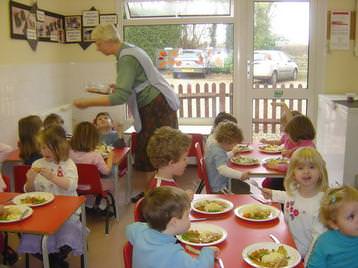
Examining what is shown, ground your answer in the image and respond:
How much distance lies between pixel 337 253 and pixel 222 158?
61.0 inches

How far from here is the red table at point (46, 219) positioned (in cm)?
216

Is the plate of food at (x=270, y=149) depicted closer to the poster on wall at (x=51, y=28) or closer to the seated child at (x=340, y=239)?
the seated child at (x=340, y=239)

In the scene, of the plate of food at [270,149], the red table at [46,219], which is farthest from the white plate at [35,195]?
the plate of food at [270,149]

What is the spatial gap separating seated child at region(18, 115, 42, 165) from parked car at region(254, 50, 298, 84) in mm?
3176

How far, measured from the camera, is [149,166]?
12.2 feet

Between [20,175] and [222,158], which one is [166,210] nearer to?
[222,158]

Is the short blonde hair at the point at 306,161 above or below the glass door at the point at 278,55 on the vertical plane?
below

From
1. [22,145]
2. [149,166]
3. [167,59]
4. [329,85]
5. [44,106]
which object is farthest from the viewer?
[167,59]

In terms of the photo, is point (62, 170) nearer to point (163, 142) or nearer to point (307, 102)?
point (163, 142)

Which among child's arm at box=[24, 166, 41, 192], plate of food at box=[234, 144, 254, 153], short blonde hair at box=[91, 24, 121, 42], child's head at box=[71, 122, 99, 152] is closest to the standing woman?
short blonde hair at box=[91, 24, 121, 42]

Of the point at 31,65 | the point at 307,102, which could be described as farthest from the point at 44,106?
the point at 307,102

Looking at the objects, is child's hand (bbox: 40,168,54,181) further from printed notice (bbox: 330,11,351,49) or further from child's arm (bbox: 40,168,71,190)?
printed notice (bbox: 330,11,351,49)

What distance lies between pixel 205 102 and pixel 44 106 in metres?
2.13

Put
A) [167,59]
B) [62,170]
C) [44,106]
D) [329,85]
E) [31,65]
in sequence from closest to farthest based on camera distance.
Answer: [62,170]
[31,65]
[44,106]
[329,85]
[167,59]
